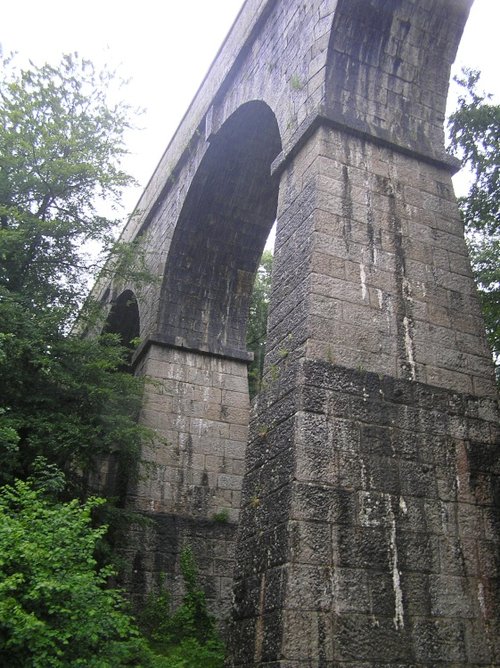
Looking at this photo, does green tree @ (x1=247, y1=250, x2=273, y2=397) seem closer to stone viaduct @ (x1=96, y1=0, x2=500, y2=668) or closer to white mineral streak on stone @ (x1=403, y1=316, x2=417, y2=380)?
stone viaduct @ (x1=96, y1=0, x2=500, y2=668)

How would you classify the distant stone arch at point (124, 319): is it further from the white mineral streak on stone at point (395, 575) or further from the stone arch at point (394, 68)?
the white mineral streak on stone at point (395, 575)

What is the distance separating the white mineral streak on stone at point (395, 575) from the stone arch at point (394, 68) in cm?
350

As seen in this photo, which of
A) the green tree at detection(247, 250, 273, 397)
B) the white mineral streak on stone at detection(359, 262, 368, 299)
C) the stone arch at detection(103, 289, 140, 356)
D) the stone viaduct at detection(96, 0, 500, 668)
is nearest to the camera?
the stone viaduct at detection(96, 0, 500, 668)

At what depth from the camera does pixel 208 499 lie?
1012 centimetres

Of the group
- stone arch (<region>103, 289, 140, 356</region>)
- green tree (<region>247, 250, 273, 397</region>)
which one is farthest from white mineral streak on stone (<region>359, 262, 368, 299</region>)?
green tree (<region>247, 250, 273, 397</region>)

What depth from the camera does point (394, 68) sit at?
680 cm

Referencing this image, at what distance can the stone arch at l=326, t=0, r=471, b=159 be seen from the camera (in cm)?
→ 645

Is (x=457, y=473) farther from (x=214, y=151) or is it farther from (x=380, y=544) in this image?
(x=214, y=151)

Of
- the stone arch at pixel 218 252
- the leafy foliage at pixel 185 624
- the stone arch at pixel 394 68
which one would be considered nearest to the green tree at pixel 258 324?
the stone arch at pixel 218 252

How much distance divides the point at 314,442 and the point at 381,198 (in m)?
2.49

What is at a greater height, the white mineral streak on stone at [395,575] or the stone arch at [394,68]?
the stone arch at [394,68]

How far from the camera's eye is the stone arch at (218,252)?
36.1 ft

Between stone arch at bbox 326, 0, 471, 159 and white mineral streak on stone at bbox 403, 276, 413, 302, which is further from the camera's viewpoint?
stone arch at bbox 326, 0, 471, 159

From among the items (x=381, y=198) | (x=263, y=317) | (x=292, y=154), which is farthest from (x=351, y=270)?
(x=263, y=317)
